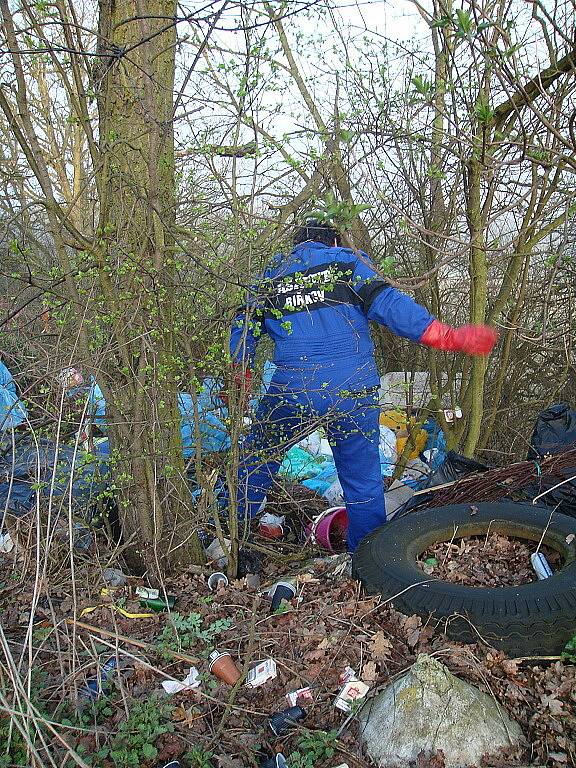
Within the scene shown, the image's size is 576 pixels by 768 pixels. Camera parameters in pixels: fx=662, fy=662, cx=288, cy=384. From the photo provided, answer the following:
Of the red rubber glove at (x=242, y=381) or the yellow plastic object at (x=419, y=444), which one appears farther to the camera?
the yellow plastic object at (x=419, y=444)

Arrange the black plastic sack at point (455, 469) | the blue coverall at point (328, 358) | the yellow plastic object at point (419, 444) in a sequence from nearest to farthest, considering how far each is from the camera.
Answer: the blue coverall at point (328, 358) → the black plastic sack at point (455, 469) → the yellow plastic object at point (419, 444)

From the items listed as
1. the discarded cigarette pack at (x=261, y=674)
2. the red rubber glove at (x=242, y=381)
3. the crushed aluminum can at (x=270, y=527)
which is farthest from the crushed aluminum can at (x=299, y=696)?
the crushed aluminum can at (x=270, y=527)

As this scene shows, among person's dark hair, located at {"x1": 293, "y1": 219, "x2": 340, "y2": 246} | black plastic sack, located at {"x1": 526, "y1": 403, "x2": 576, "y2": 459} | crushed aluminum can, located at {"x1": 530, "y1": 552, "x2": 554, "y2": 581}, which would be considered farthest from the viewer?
black plastic sack, located at {"x1": 526, "y1": 403, "x2": 576, "y2": 459}

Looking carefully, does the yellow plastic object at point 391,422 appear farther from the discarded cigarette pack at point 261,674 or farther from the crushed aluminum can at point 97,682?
the crushed aluminum can at point 97,682

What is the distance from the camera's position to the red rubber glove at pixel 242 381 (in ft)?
11.1

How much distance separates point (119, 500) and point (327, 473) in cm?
228

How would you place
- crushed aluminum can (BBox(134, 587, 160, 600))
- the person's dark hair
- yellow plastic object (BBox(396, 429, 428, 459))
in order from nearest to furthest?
1. crushed aluminum can (BBox(134, 587, 160, 600))
2. the person's dark hair
3. yellow plastic object (BBox(396, 429, 428, 459))

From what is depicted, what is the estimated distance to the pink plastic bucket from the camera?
4262 mm

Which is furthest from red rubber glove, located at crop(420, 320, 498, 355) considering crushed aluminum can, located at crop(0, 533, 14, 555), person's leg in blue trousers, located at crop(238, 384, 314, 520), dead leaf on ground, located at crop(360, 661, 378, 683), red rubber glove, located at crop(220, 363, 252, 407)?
crushed aluminum can, located at crop(0, 533, 14, 555)

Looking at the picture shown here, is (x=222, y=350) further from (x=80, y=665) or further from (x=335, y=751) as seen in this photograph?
(x=335, y=751)

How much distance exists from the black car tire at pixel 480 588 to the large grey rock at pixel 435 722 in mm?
336

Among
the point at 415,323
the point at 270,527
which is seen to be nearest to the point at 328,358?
the point at 415,323

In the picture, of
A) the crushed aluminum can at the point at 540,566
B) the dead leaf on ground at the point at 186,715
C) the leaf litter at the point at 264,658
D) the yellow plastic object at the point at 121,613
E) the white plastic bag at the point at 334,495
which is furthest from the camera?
the white plastic bag at the point at 334,495

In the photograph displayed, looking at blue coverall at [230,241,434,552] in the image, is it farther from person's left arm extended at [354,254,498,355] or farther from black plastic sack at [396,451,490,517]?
black plastic sack at [396,451,490,517]
